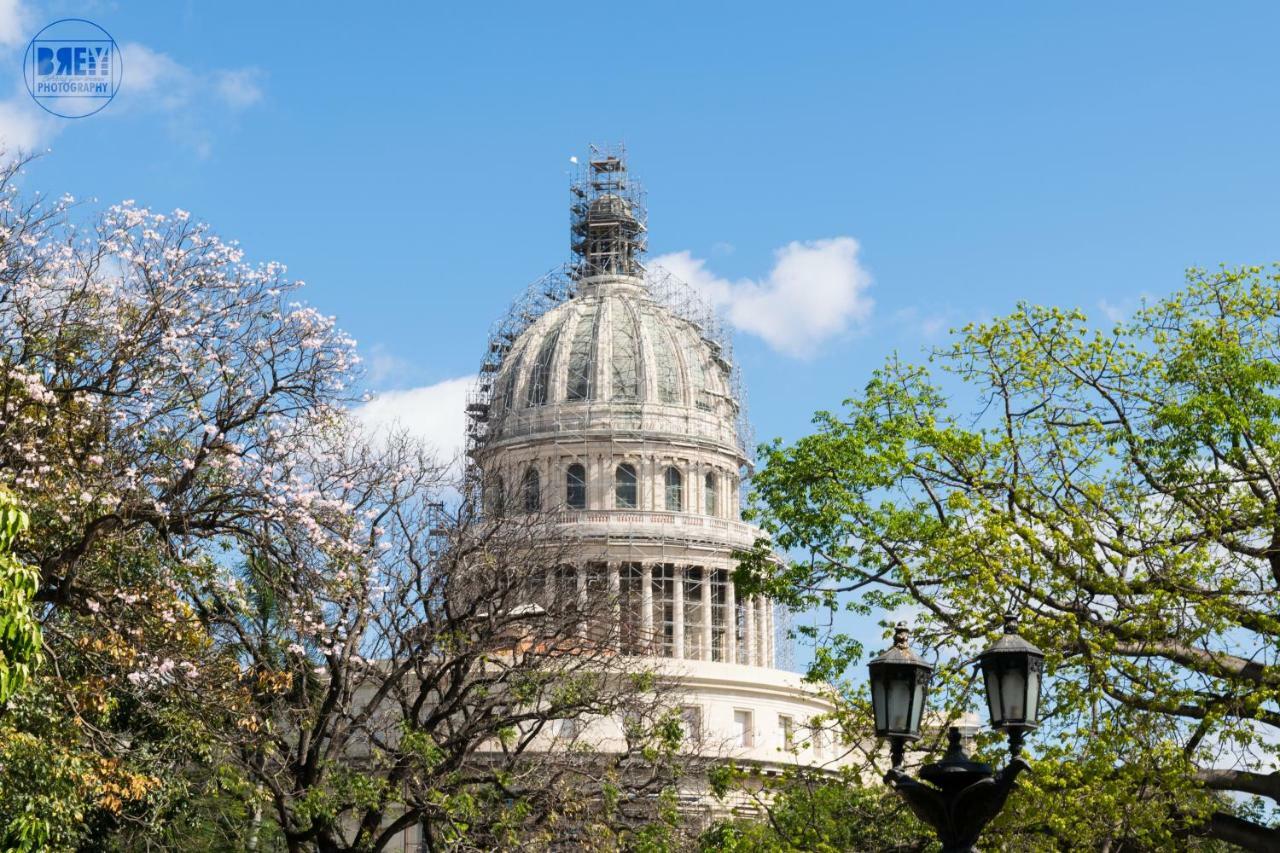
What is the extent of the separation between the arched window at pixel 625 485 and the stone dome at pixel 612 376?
231 cm

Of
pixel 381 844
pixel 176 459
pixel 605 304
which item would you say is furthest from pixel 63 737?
pixel 605 304

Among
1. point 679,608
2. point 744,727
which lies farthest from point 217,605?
point 679,608

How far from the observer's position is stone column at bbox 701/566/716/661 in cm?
9259

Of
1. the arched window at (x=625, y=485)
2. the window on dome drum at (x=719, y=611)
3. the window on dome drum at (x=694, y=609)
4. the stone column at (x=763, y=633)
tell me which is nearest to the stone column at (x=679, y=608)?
the window on dome drum at (x=694, y=609)

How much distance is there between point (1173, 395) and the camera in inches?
1093

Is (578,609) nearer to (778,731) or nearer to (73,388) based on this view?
(73,388)

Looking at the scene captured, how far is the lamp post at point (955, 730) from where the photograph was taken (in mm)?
15281

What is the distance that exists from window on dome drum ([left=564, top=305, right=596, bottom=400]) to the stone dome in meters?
0.05

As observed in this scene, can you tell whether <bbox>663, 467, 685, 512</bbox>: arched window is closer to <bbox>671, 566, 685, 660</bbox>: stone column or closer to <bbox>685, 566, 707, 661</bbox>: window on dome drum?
<bbox>685, 566, 707, 661</bbox>: window on dome drum

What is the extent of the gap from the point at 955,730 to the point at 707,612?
78.5 m

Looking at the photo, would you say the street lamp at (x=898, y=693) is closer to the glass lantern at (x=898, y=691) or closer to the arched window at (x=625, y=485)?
the glass lantern at (x=898, y=691)

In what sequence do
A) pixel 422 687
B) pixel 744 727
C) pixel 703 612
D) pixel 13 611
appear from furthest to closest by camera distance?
pixel 703 612, pixel 744 727, pixel 422 687, pixel 13 611

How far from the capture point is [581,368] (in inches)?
3898

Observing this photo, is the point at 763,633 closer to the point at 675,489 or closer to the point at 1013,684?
the point at 675,489
